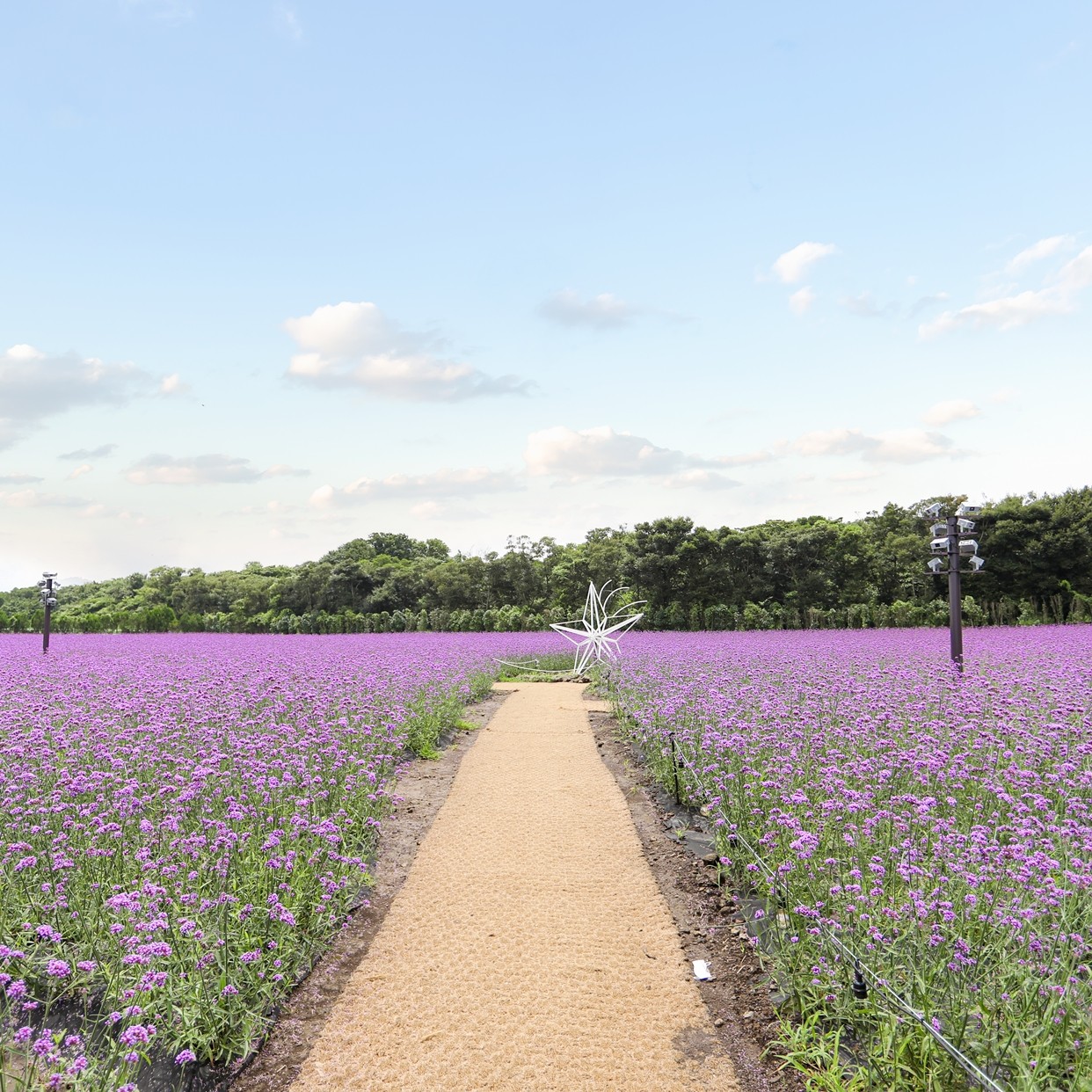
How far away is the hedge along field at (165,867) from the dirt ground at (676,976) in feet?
0.47

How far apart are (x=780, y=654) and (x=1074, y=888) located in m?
11.8

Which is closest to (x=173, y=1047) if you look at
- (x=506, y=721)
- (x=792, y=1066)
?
(x=792, y=1066)

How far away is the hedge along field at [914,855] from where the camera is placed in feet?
9.19

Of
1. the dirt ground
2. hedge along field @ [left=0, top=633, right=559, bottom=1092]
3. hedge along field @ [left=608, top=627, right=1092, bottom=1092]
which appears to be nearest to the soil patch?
the dirt ground

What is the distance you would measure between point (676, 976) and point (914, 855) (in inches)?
54.8

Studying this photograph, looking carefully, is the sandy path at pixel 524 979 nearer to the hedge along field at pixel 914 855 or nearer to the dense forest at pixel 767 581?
the hedge along field at pixel 914 855

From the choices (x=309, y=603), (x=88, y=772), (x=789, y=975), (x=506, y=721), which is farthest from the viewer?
(x=309, y=603)

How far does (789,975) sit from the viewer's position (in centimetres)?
361

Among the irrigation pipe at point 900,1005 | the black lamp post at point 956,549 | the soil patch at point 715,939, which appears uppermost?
the black lamp post at point 956,549

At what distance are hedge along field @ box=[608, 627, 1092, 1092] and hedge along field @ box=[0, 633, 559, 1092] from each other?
2414 mm

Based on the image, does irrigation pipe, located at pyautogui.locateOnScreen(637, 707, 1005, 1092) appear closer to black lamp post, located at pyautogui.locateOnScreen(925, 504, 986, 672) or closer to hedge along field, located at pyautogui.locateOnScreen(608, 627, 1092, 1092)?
hedge along field, located at pyautogui.locateOnScreen(608, 627, 1092, 1092)

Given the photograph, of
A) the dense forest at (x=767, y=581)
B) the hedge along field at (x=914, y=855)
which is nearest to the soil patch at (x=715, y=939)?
the hedge along field at (x=914, y=855)

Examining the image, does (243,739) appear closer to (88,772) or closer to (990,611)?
(88,772)

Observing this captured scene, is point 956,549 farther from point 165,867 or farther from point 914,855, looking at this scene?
point 165,867
